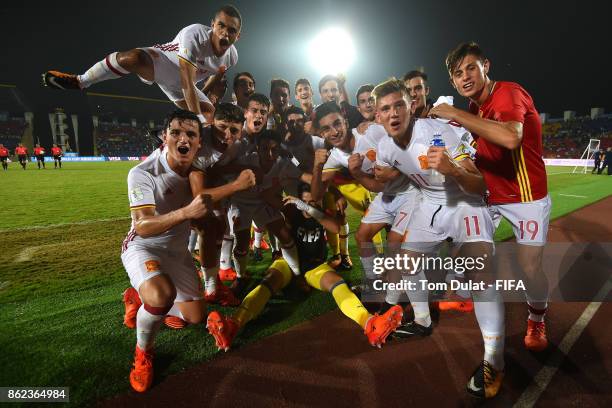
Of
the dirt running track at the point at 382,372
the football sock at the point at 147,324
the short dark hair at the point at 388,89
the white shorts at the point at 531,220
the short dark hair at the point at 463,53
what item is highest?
the short dark hair at the point at 463,53

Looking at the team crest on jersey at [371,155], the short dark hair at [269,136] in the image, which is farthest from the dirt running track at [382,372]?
the short dark hair at [269,136]

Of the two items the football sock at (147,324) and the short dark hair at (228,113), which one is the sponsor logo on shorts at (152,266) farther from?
the short dark hair at (228,113)

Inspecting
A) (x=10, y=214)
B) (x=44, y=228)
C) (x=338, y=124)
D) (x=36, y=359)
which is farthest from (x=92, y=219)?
(x=338, y=124)

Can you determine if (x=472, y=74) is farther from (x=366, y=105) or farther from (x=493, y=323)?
(x=366, y=105)

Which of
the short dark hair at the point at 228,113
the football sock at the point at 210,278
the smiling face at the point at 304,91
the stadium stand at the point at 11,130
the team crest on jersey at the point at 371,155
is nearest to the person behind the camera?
the short dark hair at the point at 228,113

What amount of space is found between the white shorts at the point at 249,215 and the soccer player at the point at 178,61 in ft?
3.91

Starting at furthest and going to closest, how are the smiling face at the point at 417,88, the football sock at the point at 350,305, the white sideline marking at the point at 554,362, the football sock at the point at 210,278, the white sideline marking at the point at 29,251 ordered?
the white sideline marking at the point at 29,251, the smiling face at the point at 417,88, the football sock at the point at 210,278, the football sock at the point at 350,305, the white sideline marking at the point at 554,362

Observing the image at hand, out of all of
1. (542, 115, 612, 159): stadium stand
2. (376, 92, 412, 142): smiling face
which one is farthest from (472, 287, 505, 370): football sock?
(542, 115, 612, 159): stadium stand

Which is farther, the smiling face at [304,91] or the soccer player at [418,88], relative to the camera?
the smiling face at [304,91]

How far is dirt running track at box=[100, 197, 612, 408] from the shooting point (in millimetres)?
2168

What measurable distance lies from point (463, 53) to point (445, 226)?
1413 mm

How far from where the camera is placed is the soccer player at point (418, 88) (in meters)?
4.45

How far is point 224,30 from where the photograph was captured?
13.1 feet

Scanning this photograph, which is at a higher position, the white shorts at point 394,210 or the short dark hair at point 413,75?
the short dark hair at point 413,75
